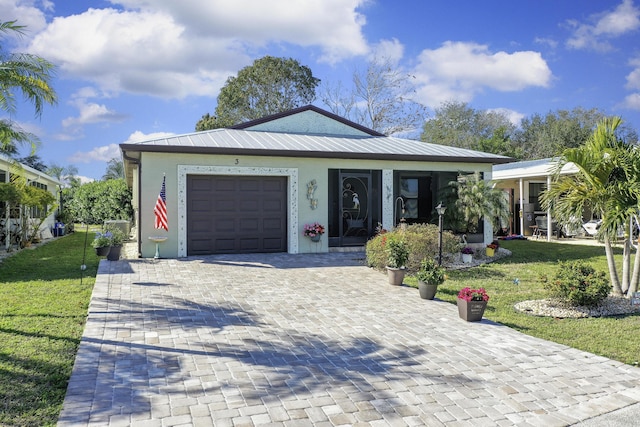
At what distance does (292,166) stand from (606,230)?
26.6ft

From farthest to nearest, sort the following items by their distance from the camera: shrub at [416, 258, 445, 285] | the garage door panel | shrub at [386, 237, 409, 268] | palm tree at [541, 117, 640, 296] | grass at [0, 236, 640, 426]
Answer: the garage door panel, shrub at [386, 237, 409, 268], shrub at [416, 258, 445, 285], palm tree at [541, 117, 640, 296], grass at [0, 236, 640, 426]

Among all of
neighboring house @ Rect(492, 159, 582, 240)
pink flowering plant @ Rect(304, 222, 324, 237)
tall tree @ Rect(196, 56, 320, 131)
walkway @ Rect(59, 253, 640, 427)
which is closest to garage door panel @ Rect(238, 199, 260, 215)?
pink flowering plant @ Rect(304, 222, 324, 237)

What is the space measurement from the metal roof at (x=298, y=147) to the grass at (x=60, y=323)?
3.50m

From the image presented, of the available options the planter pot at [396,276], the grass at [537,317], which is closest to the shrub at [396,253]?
the planter pot at [396,276]

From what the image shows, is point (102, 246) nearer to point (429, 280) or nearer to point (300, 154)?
point (300, 154)

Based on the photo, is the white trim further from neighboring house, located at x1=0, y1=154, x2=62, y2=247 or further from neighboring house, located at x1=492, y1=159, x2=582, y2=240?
neighboring house, located at x1=492, y1=159, x2=582, y2=240

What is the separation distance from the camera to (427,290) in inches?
311

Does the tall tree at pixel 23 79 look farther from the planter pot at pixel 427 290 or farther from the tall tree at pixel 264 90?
the tall tree at pixel 264 90

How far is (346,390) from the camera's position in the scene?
4055 mm

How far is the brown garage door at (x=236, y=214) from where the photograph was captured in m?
12.5

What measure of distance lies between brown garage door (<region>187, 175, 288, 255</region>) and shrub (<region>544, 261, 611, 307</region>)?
7.77 meters

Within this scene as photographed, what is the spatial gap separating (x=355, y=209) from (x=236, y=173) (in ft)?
13.1

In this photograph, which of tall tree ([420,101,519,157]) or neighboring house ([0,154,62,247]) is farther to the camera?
tall tree ([420,101,519,157])

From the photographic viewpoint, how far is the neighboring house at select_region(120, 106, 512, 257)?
477 inches
